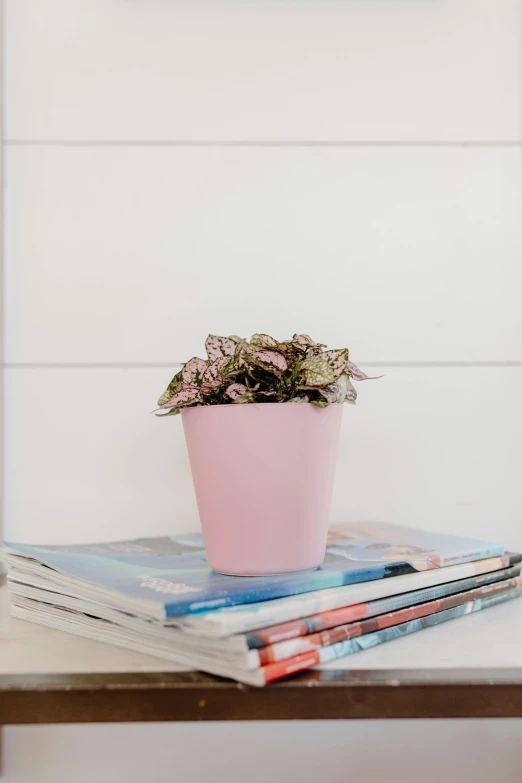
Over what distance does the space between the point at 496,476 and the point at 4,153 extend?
77 cm

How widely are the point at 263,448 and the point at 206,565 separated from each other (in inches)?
5.3

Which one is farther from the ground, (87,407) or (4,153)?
(4,153)

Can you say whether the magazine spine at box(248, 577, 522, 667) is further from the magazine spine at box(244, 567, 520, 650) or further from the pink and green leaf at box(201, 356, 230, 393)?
the pink and green leaf at box(201, 356, 230, 393)

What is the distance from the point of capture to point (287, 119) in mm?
867

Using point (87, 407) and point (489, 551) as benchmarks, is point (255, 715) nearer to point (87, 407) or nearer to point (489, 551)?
point (489, 551)

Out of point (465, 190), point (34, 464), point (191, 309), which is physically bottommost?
point (34, 464)

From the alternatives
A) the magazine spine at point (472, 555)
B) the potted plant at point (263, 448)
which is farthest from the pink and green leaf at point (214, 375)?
the magazine spine at point (472, 555)

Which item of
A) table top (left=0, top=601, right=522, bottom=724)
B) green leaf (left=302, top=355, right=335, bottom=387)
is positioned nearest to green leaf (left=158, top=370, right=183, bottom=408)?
green leaf (left=302, top=355, right=335, bottom=387)

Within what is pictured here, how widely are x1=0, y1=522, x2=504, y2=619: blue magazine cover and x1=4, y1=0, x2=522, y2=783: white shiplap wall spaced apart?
18 cm

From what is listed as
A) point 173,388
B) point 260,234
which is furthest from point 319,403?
point 260,234

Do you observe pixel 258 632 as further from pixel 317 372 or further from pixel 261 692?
pixel 317 372

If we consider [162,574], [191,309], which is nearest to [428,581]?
[162,574]

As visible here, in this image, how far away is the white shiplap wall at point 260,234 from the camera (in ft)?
2.80

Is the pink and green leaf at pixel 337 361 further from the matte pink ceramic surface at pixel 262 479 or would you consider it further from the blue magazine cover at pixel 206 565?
the blue magazine cover at pixel 206 565
